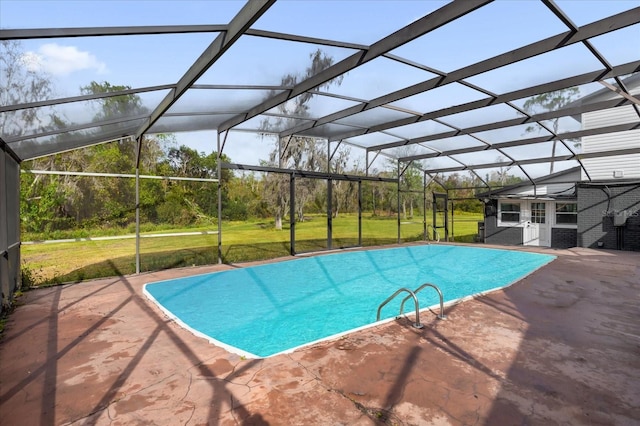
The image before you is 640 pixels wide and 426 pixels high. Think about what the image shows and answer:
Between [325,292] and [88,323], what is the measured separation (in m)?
4.89

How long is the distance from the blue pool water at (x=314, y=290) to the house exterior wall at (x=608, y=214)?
3089 mm

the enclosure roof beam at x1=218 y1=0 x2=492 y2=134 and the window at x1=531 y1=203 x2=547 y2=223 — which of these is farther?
the window at x1=531 y1=203 x2=547 y2=223

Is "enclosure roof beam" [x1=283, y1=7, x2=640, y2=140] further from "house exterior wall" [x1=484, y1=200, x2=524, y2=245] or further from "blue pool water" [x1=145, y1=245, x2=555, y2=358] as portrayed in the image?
"house exterior wall" [x1=484, y1=200, x2=524, y2=245]

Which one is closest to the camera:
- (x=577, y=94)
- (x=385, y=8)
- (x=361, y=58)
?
Result: (x=385, y=8)

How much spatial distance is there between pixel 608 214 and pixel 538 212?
7.91ft

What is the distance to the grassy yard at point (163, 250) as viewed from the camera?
33.0ft

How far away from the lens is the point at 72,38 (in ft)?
10.3

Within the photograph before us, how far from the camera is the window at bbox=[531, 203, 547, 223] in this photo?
537 inches

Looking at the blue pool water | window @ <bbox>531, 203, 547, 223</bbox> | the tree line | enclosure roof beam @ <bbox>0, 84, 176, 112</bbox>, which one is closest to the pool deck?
the blue pool water

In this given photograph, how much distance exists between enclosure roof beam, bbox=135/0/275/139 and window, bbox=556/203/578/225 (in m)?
14.6

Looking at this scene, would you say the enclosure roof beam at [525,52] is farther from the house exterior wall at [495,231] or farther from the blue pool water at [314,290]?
the house exterior wall at [495,231]

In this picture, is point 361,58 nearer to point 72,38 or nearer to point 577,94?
point 72,38

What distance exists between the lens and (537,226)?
45.1 feet

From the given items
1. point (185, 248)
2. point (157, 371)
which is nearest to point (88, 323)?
point (157, 371)
